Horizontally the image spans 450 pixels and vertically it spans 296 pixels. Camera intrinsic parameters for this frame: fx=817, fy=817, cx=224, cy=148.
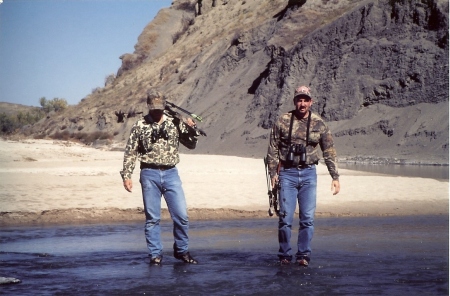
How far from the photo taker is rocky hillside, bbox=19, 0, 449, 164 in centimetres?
4875

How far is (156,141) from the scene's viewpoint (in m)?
8.21

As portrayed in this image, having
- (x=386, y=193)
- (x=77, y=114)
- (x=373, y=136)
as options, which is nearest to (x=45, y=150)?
(x=373, y=136)

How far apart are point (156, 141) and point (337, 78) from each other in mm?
48274

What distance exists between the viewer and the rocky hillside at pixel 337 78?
48.8 m

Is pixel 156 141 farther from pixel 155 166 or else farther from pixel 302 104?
pixel 302 104

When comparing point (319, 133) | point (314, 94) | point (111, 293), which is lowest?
point (111, 293)

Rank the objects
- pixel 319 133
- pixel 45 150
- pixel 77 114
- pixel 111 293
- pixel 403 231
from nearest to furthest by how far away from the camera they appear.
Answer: pixel 111 293 → pixel 319 133 → pixel 403 231 → pixel 45 150 → pixel 77 114

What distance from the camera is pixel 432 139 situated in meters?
44.7

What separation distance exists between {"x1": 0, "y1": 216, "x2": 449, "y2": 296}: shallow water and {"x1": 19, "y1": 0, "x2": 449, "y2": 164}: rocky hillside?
104 feet

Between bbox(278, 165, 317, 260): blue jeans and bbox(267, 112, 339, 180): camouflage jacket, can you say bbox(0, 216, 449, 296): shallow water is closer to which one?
bbox(278, 165, 317, 260): blue jeans

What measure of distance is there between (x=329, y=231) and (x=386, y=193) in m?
6.80

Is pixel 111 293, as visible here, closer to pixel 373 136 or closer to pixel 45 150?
pixel 45 150

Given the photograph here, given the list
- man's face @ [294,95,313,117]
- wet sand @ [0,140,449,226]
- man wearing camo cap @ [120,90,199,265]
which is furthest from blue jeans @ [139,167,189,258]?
wet sand @ [0,140,449,226]

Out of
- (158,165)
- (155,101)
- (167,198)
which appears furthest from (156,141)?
(167,198)
